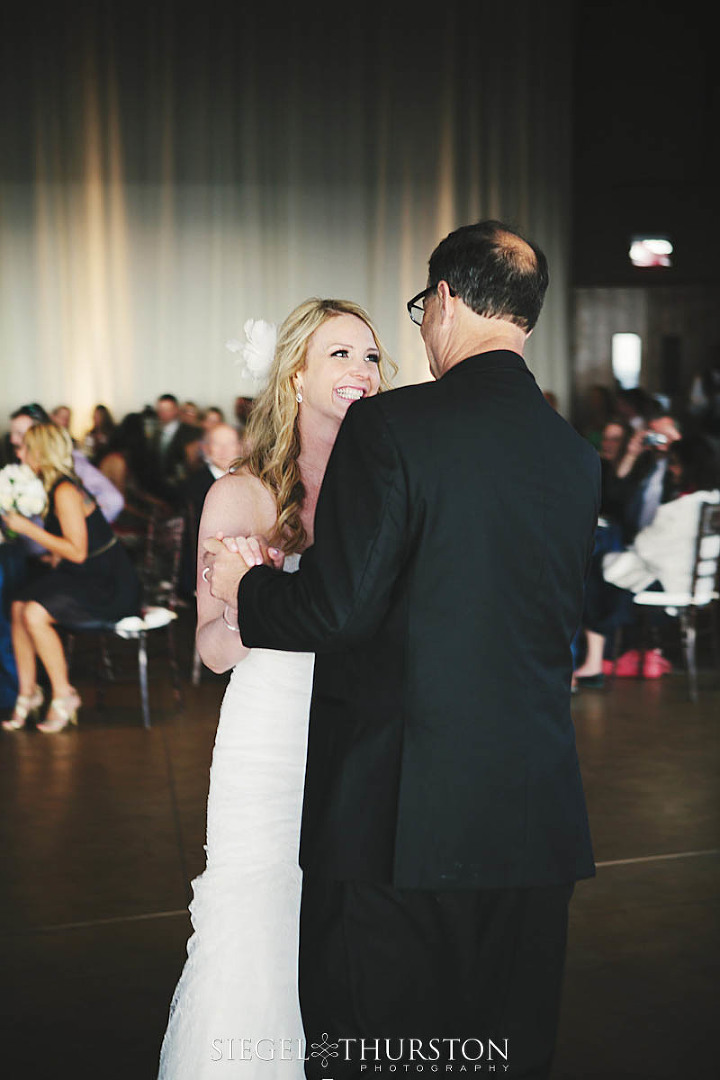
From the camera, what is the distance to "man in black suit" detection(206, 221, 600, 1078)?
5.54ft

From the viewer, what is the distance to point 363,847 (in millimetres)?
1744

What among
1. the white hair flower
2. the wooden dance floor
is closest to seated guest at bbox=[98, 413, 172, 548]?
the wooden dance floor

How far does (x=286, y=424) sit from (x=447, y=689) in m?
0.86

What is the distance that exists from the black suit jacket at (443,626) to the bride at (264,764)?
0.49 metres

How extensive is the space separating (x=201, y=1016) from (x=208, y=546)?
2.82ft

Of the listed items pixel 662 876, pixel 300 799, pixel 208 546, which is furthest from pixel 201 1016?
pixel 662 876

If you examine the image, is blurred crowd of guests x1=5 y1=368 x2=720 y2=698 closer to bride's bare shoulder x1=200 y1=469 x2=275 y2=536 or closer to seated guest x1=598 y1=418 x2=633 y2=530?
seated guest x1=598 y1=418 x2=633 y2=530

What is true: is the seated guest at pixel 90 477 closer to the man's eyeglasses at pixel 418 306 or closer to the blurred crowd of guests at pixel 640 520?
the blurred crowd of guests at pixel 640 520

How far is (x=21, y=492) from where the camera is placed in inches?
218

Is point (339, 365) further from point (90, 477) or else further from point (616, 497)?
point (616, 497)

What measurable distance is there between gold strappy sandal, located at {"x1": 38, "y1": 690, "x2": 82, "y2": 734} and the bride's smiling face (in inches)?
148

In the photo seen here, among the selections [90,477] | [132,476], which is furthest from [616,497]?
[132,476]

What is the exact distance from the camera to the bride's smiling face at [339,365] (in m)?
2.36

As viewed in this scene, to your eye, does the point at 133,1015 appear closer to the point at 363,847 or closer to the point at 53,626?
the point at 363,847
